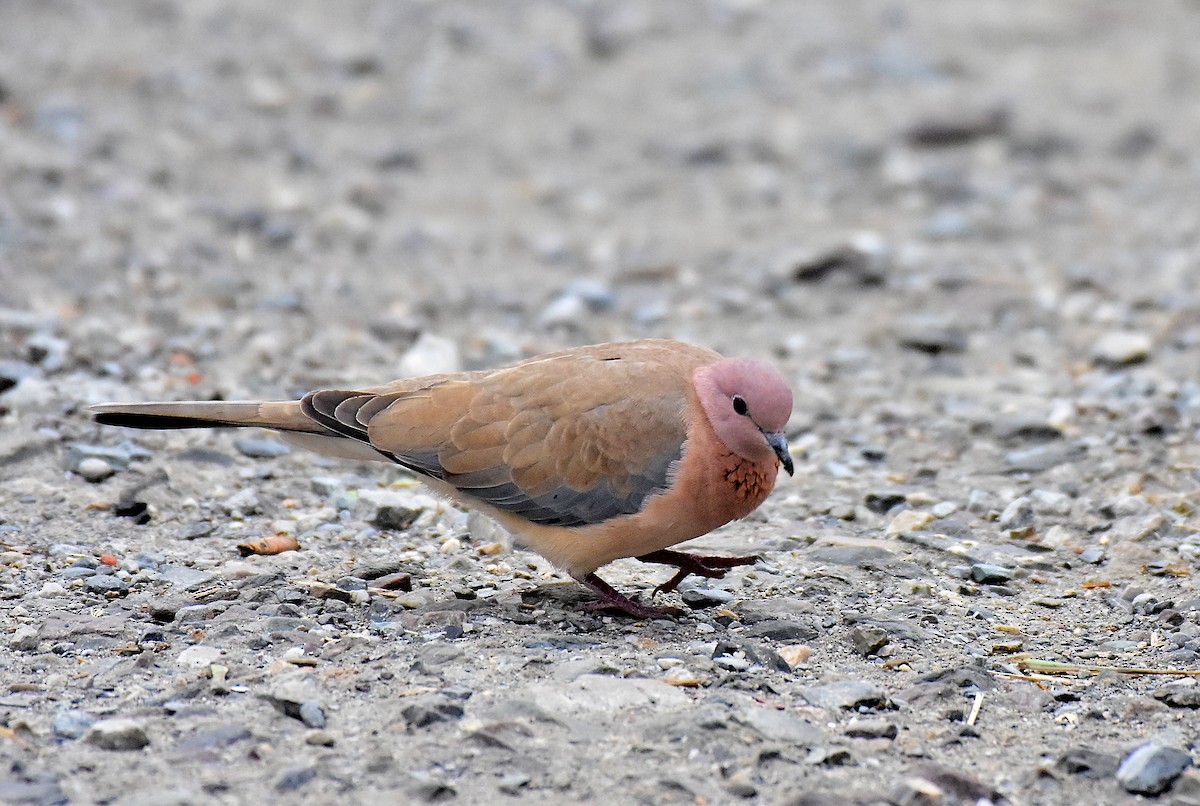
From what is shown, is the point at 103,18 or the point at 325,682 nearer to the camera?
the point at 325,682

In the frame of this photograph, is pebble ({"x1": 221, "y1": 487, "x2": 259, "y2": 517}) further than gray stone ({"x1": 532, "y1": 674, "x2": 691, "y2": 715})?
Yes

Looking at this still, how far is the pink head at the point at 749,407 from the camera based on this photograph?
175 inches

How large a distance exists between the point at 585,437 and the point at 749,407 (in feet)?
1.82

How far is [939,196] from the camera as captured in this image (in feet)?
31.9

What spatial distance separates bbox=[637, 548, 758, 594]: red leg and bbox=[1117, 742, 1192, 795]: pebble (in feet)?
5.22

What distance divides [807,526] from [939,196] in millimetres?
4780

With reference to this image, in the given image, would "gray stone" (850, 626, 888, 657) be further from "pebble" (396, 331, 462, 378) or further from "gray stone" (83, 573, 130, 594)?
"pebble" (396, 331, 462, 378)

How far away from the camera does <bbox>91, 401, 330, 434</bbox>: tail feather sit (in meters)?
4.84

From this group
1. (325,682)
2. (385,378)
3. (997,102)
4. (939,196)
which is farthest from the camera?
(997,102)

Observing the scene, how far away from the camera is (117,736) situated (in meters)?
3.63

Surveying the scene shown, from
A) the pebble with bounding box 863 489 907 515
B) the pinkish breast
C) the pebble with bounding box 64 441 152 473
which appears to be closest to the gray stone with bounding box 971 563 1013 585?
the pebble with bounding box 863 489 907 515

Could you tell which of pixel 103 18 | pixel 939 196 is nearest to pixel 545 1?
pixel 103 18

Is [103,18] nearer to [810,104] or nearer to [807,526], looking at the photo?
[810,104]

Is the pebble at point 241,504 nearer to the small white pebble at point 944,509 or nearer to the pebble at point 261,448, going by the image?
the pebble at point 261,448
